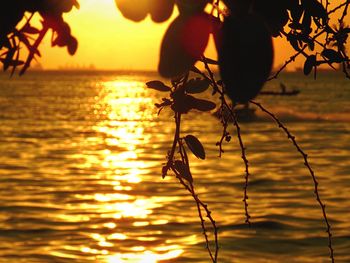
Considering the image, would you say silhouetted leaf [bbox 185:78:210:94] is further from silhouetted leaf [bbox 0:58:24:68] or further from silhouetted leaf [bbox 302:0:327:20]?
silhouetted leaf [bbox 302:0:327:20]

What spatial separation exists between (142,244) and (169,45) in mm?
19508

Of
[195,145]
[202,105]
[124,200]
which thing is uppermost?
[202,105]

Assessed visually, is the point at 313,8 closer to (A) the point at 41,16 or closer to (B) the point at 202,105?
(A) the point at 41,16

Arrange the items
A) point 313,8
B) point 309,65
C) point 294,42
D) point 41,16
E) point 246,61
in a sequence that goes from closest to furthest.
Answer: point 246,61 → point 41,16 → point 313,8 → point 294,42 → point 309,65

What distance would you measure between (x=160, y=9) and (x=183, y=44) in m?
0.06

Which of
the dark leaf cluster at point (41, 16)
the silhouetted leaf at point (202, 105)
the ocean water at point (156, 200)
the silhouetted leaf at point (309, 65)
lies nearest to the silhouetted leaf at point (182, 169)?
the silhouetted leaf at point (202, 105)

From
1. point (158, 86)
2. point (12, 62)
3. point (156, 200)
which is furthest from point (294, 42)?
point (156, 200)

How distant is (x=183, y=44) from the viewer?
2.81 ft

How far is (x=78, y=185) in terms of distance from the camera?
1171 inches

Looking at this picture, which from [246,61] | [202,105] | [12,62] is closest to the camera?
[246,61]

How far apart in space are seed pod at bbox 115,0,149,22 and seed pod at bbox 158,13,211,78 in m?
0.03

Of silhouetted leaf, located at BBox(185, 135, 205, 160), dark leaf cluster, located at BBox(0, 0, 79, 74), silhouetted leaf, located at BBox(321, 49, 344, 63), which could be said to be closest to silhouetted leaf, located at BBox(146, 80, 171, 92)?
silhouetted leaf, located at BBox(185, 135, 205, 160)

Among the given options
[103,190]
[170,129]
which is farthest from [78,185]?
[170,129]

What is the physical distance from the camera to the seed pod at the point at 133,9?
0.87 m
